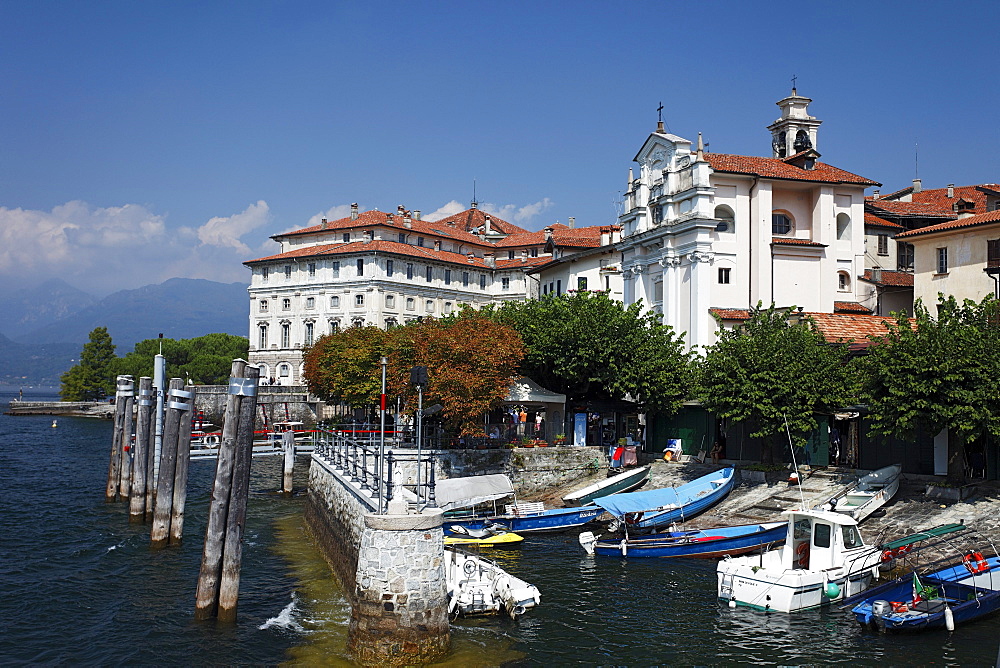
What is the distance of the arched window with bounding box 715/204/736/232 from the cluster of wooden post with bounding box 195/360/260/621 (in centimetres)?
4048

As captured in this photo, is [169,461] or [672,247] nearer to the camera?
[169,461]

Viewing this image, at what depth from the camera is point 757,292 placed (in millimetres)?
56875

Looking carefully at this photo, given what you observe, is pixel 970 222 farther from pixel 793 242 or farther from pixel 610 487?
pixel 610 487

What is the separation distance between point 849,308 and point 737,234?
1048 cm

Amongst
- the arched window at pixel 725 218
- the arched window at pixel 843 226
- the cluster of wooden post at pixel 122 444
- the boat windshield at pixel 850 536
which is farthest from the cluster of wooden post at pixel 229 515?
the arched window at pixel 843 226

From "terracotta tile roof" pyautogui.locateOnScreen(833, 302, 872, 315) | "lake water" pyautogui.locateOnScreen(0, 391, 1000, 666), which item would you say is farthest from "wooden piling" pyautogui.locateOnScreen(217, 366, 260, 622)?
"terracotta tile roof" pyautogui.locateOnScreen(833, 302, 872, 315)

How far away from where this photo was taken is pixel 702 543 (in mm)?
30812

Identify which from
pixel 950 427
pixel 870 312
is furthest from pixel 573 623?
pixel 870 312

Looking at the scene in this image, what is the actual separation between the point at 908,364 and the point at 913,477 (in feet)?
19.4

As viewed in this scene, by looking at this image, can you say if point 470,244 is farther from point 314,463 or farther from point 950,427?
point 950,427

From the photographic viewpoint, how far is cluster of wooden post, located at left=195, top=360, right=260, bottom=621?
22.5m

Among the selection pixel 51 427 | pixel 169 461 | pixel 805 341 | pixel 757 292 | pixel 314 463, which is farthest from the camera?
pixel 51 427

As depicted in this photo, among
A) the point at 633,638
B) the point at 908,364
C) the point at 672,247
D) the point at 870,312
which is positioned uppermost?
the point at 672,247

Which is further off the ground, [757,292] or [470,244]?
[470,244]
